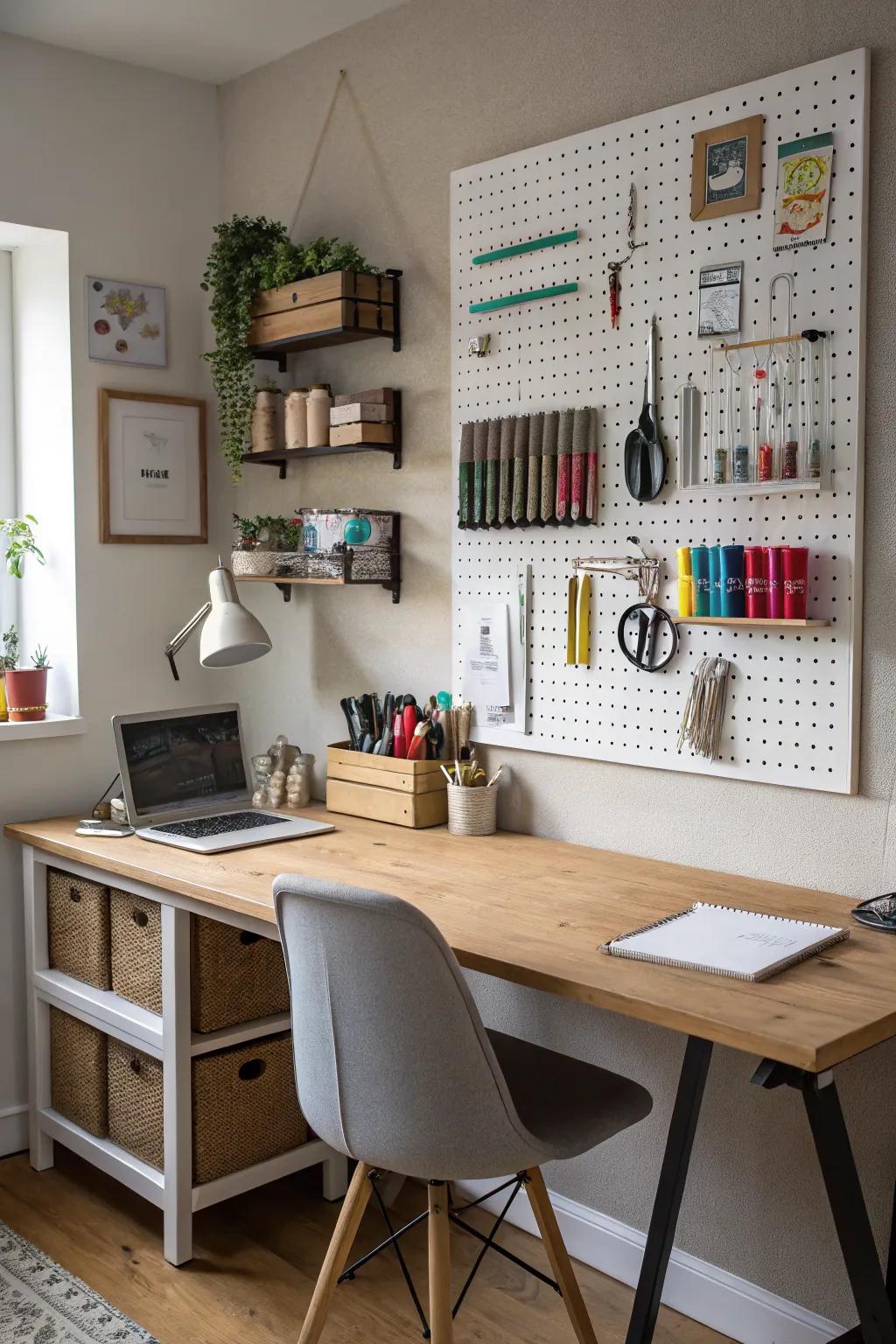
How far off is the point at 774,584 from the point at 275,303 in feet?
4.79

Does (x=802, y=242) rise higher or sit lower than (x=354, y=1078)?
higher

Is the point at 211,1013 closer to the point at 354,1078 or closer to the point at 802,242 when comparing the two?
the point at 354,1078

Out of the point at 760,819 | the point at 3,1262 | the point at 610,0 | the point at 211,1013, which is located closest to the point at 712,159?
the point at 610,0

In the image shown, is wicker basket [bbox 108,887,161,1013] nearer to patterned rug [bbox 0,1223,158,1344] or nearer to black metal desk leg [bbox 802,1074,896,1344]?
patterned rug [bbox 0,1223,158,1344]

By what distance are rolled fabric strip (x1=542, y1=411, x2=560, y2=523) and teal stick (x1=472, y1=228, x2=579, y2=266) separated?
33cm

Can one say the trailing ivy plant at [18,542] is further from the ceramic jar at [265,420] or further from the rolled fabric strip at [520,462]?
the rolled fabric strip at [520,462]

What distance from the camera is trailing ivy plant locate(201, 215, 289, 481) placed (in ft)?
9.84

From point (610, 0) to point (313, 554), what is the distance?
4.17 feet

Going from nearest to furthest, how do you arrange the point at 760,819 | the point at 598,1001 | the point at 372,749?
the point at 598,1001 → the point at 760,819 → the point at 372,749

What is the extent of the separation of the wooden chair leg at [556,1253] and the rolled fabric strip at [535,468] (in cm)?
122

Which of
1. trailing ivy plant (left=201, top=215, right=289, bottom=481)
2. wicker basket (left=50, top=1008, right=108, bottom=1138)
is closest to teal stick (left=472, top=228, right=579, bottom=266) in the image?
trailing ivy plant (left=201, top=215, right=289, bottom=481)

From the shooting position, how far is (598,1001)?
1657 mm

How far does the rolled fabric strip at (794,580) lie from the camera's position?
6.73ft

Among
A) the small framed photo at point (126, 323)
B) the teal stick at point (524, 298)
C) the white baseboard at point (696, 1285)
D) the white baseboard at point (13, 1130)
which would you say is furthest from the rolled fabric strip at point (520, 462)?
the white baseboard at point (13, 1130)
